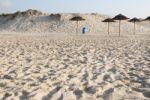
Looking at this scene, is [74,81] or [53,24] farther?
[53,24]

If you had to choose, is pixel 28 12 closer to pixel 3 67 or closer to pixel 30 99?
pixel 3 67

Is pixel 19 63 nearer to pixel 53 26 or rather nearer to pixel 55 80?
Answer: pixel 55 80

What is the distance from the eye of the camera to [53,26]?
41094 millimetres

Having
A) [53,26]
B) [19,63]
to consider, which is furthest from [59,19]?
[19,63]

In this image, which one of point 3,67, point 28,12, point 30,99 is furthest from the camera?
point 28,12

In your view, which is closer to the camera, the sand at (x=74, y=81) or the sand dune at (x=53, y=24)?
the sand at (x=74, y=81)

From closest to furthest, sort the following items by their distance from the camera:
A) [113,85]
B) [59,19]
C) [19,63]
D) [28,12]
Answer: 1. [113,85]
2. [19,63]
3. [59,19]
4. [28,12]

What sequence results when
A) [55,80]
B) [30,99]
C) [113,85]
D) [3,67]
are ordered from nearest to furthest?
1. [30,99]
2. [113,85]
3. [55,80]
4. [3,67]

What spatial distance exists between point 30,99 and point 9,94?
0.42 m

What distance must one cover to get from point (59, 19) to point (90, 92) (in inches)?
1531

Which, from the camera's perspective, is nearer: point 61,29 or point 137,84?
point 137,84

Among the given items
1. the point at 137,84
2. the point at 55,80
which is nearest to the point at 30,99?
the point at 55,80

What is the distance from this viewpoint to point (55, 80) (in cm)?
562

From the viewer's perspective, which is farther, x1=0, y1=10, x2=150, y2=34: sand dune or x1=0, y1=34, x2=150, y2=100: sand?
x1=0, y1=10, x2=150, y2=34: sand dune
